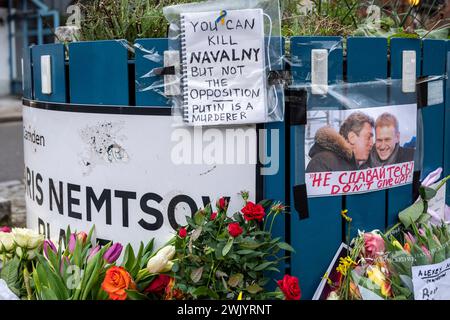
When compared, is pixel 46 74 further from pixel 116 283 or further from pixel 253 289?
pixel 253 289

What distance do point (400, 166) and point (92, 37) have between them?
1.49 m

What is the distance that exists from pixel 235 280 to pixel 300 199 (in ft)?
1.51

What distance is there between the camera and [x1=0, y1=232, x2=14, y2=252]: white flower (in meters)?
2.62

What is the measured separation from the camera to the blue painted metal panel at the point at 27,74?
3.06m

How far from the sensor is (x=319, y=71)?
243 cm

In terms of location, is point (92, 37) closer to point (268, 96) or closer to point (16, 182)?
point (268, 96)

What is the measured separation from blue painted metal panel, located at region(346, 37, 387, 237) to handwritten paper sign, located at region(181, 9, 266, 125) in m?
0.38

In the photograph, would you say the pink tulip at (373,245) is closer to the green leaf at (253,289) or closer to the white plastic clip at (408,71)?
the green leaf at (253,289)

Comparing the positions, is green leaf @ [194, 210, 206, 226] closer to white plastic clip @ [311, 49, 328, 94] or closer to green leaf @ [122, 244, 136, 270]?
green leaf @ [122, 244, 136, 270]

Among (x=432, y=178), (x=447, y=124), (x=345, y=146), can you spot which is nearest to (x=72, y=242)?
(x=345, y=146)

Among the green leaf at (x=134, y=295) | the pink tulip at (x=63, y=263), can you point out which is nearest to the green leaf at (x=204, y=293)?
the green leaf at (x=134, y=295)

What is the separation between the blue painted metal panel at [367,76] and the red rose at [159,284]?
797 millimetres

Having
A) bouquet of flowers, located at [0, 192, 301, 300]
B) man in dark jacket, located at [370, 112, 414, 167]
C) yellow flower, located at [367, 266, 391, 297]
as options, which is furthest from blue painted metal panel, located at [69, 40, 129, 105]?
yellow flower, located at [367, 266, 391, 297]
